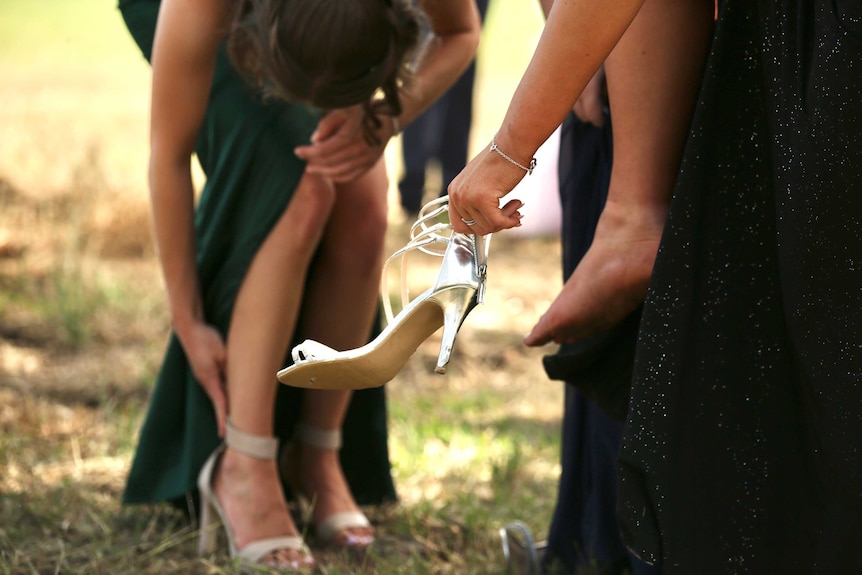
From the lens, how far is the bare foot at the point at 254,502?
1996 mm

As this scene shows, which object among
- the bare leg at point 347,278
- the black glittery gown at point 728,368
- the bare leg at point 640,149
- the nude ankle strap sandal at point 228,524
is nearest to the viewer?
the black glittery gown at point 728,368

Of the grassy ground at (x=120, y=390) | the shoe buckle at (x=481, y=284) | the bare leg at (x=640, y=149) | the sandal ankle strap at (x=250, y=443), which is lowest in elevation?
the grassy ground at (x=120, y=390)

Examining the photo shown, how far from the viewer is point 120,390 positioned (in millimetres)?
3051

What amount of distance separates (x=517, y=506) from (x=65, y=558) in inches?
36.7

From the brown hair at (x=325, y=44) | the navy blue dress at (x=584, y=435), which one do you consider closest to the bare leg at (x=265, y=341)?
the brown hair at (x=325, y=44)

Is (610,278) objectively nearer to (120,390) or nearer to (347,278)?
(347,278)

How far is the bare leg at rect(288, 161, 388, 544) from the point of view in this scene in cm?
210

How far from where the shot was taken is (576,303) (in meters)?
1.49

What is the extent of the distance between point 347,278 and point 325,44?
52cm

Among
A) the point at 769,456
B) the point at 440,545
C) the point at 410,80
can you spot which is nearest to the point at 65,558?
the point at 440,545

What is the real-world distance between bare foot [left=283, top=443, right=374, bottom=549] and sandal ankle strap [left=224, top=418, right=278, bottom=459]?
189 millimetres

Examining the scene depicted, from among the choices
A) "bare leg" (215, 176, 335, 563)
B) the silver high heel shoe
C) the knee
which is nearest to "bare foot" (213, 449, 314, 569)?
"bare leg" (215, 176, 335, 563)

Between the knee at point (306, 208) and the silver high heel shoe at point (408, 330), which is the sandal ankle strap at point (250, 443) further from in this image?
the silver high heel shoe at point (408, 330)

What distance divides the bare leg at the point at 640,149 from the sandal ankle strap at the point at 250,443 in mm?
726
